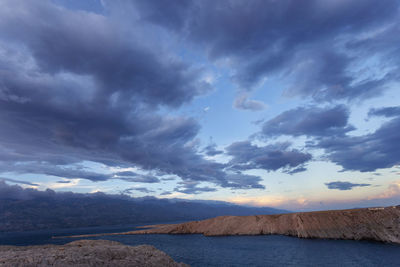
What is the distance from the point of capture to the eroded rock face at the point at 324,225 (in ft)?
223

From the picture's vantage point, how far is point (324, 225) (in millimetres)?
80000

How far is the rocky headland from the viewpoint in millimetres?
68000

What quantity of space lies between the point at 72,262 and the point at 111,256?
5.05m

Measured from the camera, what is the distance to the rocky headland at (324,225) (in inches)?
2677

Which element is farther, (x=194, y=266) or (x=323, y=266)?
(x=194, y=266)

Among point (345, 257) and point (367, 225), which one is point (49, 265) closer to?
point (345, 257)

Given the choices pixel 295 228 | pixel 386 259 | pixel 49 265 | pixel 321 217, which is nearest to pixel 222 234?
pixel 295 228

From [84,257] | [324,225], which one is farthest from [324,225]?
[84,257]

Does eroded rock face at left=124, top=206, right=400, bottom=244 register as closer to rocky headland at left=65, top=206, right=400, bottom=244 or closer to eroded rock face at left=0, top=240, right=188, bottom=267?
rocky headland at left=65, top=206, right=400, bottom=244

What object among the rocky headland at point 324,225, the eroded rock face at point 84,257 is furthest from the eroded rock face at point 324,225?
the eroded rock face at point 84,257

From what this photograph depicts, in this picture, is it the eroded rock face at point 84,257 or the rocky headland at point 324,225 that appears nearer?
the eroded rock face at point 84,257

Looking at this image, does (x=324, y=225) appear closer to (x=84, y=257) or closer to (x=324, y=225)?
(x=324, y=225)

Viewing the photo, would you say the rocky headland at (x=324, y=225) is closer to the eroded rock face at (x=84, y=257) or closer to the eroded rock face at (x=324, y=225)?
the eroded rock face at (x=324, y=225)

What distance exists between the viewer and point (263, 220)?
101 m
